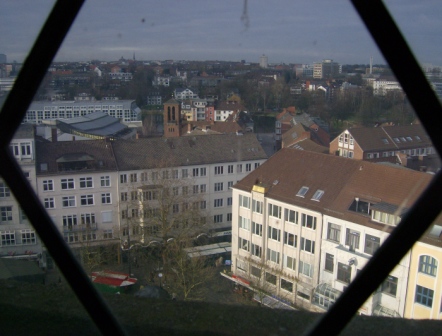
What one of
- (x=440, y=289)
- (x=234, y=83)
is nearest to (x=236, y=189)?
(x=234, y=83)

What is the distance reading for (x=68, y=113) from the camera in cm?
270

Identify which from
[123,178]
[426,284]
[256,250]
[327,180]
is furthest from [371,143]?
[123,178]

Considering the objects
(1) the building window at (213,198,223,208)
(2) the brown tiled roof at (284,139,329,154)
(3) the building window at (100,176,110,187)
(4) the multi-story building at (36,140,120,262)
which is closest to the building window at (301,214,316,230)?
(2) the brown tiled roof at (284,139,329,154)

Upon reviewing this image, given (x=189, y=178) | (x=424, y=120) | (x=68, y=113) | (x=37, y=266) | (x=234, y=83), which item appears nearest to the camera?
(x=424, y=120)

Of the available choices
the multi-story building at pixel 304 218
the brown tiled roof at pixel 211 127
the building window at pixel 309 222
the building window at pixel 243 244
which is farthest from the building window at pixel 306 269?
the brown tiled roof at pixel 211 127

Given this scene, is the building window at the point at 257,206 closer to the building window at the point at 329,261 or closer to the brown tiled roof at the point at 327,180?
the brown tiled roof at the point at 327,180

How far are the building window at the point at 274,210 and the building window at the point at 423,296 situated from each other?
868 millimetres

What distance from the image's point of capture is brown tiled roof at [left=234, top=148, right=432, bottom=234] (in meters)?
1.76

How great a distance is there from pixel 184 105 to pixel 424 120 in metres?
3.10

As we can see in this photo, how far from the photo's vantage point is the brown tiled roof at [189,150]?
10.5 ft

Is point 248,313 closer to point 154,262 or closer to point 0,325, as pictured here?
point 0,325

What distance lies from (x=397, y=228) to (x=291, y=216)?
1854 mm

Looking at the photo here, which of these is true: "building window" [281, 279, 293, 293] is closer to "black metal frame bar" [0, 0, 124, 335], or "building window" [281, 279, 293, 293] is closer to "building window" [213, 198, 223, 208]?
"building window" [213, 198, 223, 208]

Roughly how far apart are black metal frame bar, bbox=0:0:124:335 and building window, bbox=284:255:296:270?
1.92 m
